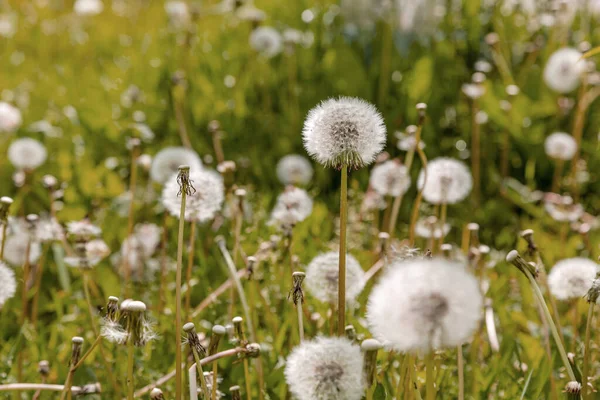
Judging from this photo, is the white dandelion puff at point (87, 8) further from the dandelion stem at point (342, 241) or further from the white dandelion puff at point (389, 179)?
the dandelion stem at point (342, 241)

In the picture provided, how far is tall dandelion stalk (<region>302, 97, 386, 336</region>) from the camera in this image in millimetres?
1240

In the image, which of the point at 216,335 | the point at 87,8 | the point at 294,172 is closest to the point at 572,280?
the point at 216,335

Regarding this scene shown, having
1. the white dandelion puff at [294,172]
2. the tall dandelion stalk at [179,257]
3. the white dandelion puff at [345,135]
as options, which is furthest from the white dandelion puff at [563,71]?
the tall dandelion stalk at [179,257]

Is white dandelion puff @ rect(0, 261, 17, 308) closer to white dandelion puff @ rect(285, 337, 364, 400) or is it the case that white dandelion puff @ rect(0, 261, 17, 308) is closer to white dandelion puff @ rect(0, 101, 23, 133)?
white dandelion puff @ rect(285, 337, 364, 400)

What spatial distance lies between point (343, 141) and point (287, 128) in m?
2.00

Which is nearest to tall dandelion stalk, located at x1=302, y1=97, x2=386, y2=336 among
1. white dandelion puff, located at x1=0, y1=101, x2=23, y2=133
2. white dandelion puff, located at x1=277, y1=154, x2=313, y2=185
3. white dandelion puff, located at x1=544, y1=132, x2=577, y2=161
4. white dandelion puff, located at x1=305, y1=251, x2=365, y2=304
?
white dandelion puff, located at x1=305, y1=251, x2=365, y2=304

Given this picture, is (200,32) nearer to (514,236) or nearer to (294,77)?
(294,77)

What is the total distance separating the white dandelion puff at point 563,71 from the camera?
10.0 ft

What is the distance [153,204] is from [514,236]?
1.38 m

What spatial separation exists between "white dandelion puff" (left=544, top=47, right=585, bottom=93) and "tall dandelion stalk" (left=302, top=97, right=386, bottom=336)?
204 cm

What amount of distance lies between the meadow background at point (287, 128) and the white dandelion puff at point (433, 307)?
0.94 meters

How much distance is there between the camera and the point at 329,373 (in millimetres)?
1085

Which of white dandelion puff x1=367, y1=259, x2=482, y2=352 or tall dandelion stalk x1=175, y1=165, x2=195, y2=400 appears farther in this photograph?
tall dandelion stalk x1=175, y1=165, x2=195, y2=400

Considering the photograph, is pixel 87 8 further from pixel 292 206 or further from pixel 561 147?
pixel 292 206
